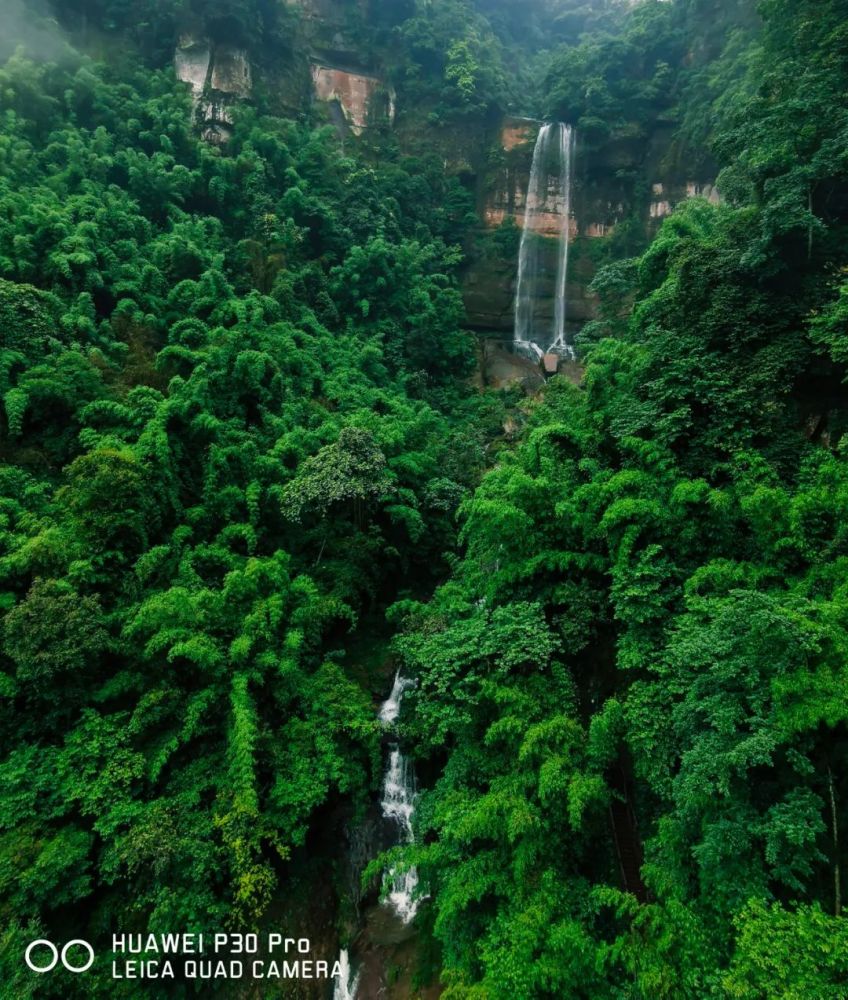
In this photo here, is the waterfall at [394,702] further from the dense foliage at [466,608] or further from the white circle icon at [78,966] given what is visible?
the white circle icon at [78,966]

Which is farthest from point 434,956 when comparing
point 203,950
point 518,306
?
point 518,306

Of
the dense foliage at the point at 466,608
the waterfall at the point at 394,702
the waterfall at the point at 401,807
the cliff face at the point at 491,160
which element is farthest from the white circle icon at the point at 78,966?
the cliff face at the point at 491,160

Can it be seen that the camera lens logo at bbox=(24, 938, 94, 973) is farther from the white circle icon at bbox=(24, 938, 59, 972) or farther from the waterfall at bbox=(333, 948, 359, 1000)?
the waterfall at bbox=(333, 948, 359, 1000)

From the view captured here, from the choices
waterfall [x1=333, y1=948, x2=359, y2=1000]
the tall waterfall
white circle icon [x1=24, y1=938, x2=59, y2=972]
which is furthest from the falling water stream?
the tall waterfall

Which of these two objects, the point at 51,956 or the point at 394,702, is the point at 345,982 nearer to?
the point at 51,956

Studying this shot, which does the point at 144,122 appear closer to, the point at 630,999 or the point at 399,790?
the point at 399,790
